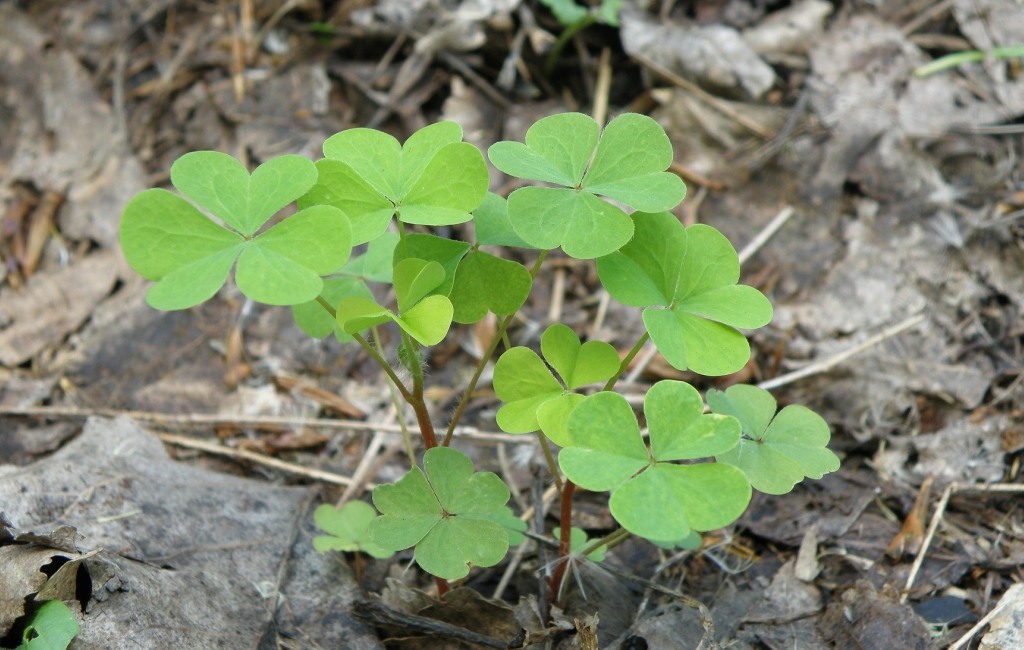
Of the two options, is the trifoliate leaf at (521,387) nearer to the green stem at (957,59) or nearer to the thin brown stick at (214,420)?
the thin brown stick at (214,420)

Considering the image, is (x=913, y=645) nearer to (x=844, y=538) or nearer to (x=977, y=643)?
(x=977, y=643)

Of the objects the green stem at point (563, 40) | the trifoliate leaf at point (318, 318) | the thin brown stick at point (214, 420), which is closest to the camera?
the trifoliate leaf at point (318, 318)

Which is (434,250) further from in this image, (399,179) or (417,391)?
(417,391)

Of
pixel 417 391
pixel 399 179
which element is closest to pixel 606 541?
pixel 417 391

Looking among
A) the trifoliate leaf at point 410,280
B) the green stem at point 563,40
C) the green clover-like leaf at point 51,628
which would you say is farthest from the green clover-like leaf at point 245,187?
the green stem at point 563,40

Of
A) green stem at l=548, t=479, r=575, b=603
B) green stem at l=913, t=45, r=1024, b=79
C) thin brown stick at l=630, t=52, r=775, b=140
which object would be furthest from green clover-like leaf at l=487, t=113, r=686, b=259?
green stem at l=913, t=45, r=1024, b=79

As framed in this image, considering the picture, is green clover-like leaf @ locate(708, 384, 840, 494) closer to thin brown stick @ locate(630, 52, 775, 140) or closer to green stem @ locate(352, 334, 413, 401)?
green stem @ locate(352, 334, 413, 401)
